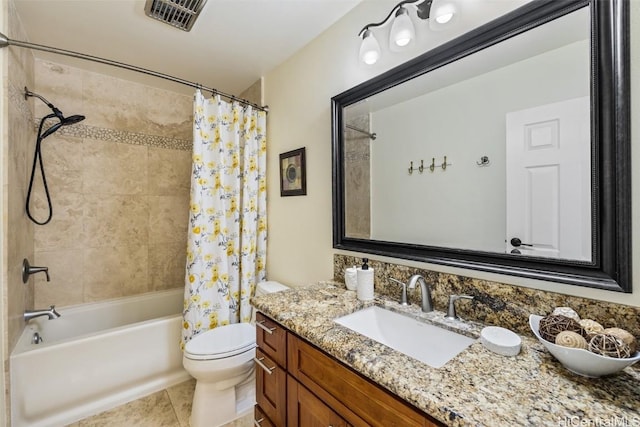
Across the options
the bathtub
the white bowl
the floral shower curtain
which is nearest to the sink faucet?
the white bowl

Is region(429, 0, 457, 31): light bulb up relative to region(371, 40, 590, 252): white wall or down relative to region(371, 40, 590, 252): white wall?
up

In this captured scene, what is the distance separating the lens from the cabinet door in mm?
890

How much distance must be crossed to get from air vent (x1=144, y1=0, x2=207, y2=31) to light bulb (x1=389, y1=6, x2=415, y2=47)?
1028 mm

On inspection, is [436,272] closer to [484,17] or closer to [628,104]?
[628,104]

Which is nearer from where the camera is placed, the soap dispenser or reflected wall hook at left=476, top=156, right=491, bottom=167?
reflected wall hook at left=476, top=156, right=491, bottom=167

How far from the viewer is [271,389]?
1189 millimetres

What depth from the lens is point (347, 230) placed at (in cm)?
157

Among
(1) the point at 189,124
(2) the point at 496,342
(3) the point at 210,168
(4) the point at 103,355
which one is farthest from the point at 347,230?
(1) the point at 189,124

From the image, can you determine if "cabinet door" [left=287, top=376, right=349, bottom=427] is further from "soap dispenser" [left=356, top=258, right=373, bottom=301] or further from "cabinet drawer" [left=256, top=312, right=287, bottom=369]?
"soap dispenser" [left=356, top=258, right=373, bottom=301]

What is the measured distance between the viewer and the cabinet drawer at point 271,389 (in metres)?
1.11

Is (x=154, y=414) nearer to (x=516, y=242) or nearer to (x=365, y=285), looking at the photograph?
(x=365, y=285)

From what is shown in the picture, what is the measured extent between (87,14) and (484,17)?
2.08 m

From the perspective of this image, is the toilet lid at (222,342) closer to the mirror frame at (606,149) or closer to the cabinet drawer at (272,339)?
the cabinet drawer at (272,339)

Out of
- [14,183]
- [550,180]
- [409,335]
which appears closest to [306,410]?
[409,335]
